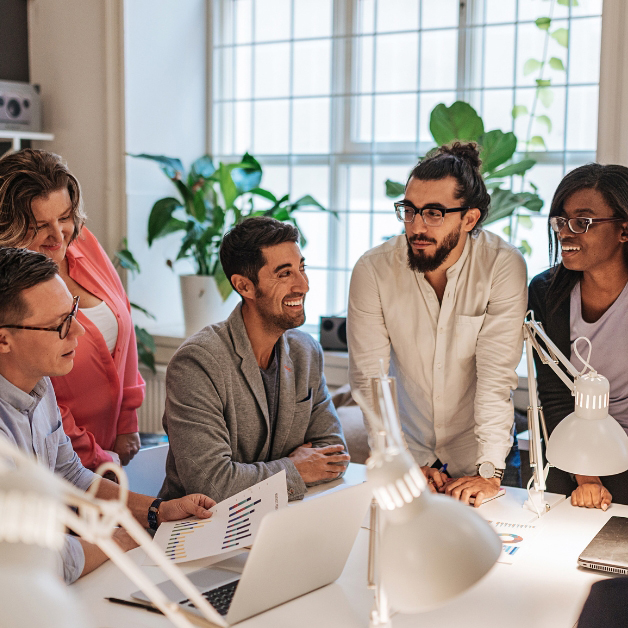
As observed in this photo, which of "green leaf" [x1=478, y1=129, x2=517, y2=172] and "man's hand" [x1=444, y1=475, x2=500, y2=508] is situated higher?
"green leaf" [x1=478, y1=129, x2=517, y2=172]

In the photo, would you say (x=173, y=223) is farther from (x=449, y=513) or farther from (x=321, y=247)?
(x=449, y=513)

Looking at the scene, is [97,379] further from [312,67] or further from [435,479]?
[312,67]

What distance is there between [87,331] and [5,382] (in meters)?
0.62

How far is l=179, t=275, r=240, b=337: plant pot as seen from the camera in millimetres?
4180

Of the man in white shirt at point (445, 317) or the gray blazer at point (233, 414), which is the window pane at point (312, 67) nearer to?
the man in white shirt at point (445, 317)

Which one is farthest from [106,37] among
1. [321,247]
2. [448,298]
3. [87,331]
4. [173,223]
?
[448,298]

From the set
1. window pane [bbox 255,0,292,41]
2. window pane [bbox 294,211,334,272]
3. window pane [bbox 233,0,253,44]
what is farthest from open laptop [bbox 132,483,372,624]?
window pane [bbox 233,0,253,44]

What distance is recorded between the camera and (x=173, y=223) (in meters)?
4.17

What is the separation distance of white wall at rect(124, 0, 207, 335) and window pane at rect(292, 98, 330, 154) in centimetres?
63

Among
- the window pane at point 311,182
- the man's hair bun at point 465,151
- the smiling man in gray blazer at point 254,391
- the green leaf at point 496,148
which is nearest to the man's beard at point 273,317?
the smiling man in gray blazer at point 254,391

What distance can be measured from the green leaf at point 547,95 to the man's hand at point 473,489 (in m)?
2.47

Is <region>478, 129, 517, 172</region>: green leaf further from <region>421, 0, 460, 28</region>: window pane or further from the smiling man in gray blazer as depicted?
the smiling man in gray blazer

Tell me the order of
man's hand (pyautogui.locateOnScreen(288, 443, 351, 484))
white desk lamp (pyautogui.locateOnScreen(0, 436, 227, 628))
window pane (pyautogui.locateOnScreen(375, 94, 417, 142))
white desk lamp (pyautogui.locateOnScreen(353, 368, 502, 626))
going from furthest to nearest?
window pane (pyautogui.locateOnScreen(375, 94, 417, 142))
man's hand (pyautogui.locateOnScreen(288, 443, 351, 484))
white desk lamp (pyautogui.locateOnScreen(353, 368, 502, 626))
white desk lamp (pyautogui.locateOnScreen(0, 436, 227, 628))

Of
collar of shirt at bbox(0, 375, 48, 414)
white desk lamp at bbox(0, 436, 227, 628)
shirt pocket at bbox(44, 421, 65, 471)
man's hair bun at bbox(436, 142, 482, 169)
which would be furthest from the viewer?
man's hair bun at bbox(436, 142, 482, 169)
